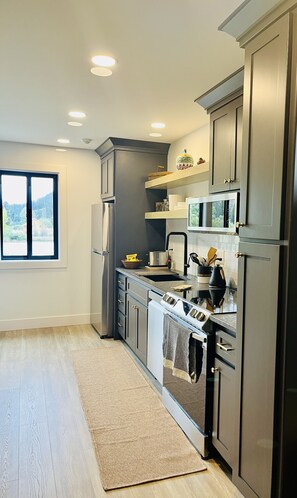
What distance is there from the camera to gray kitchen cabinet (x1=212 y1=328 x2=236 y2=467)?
75.6 inches

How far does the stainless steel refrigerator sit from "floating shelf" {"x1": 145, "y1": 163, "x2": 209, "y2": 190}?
66cm

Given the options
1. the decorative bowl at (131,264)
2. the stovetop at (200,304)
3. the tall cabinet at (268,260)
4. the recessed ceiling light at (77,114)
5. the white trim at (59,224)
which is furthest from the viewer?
the white trim at (59,224)

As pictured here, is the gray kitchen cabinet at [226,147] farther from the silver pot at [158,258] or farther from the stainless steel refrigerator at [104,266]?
the stainless steel refrigerator at [104,266]

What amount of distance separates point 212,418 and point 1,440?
1.42 m

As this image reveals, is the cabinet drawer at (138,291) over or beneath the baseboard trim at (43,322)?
over

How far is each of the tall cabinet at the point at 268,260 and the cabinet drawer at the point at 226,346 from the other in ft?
0.41

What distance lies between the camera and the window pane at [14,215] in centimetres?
471

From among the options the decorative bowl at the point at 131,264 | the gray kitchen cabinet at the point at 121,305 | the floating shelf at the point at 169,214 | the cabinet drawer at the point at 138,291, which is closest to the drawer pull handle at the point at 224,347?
the cabinet drawer at the point at 138,291

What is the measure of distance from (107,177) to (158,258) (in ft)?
4.22

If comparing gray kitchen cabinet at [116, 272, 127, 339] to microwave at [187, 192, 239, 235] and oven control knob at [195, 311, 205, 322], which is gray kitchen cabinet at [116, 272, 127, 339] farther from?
oven control knob at [195, 311, 205, 322]

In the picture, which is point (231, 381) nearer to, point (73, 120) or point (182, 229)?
point (182, 229)

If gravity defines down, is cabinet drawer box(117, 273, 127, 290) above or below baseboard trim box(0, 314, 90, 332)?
above

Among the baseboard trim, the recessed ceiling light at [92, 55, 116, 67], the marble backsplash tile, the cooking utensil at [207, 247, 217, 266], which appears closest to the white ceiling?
the recessed ceiling light at [92, 55, 116, 67]

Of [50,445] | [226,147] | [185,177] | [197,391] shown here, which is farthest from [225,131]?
[50,445]
